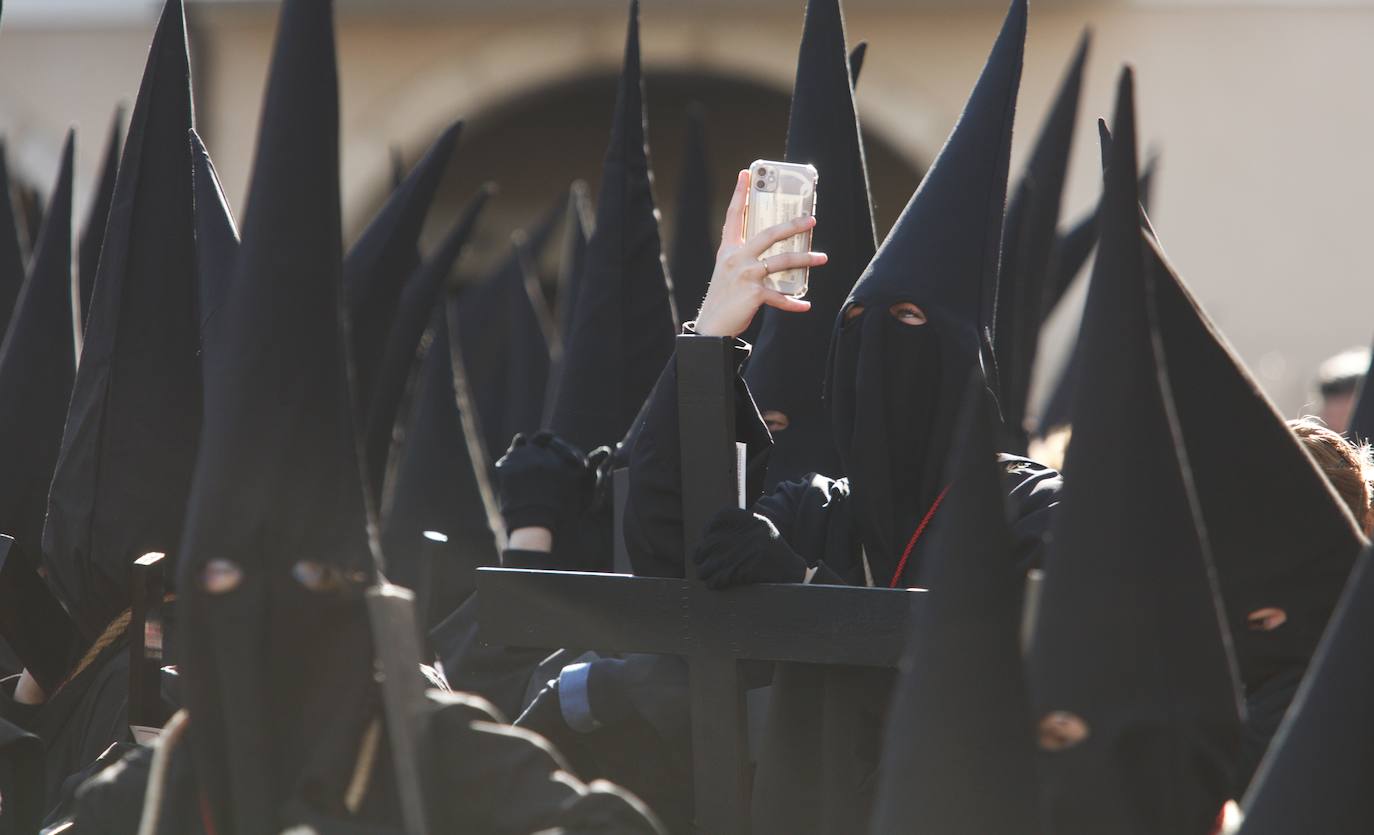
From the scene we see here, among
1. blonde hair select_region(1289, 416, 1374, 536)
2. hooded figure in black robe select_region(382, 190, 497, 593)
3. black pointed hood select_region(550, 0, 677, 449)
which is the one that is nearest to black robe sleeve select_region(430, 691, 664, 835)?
blonde hair select_region(1289, 416, 1374, 536)

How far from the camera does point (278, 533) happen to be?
71.6 inches

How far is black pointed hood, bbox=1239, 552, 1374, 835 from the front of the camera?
1.52m

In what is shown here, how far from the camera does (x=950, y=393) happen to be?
252cm

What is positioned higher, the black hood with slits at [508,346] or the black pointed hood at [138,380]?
the black pointed hood at [138,380]

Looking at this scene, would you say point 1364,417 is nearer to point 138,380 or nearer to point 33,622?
point 138,380

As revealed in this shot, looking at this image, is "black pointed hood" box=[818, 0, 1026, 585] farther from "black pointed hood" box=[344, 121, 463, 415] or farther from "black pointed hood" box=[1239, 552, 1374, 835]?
"black pointed hood" box=[344, 121, 463, 415]

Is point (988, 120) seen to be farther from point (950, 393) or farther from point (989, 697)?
point (989, 697)

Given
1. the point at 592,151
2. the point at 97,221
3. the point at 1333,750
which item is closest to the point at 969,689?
the point at 1333,750

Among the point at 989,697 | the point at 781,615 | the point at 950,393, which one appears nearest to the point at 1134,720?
the point at 989,697

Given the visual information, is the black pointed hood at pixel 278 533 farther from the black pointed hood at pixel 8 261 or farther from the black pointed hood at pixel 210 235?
the black pointed hood at pixel 8 261

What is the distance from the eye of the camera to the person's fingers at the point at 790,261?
2262mm

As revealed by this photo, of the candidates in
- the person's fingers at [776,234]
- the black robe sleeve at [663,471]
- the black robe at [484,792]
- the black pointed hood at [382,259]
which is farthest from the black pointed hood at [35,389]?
the person's fingers at [776,234]

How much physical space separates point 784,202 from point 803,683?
0.75 metres

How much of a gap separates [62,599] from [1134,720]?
1898mm
